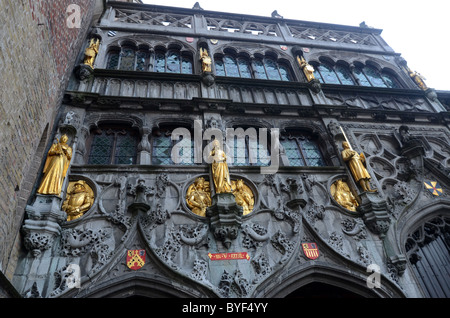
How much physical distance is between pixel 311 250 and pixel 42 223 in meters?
5.99

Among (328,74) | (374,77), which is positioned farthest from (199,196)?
(374,77)

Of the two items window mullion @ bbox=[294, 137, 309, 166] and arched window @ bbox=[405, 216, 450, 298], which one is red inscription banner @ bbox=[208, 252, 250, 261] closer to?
window mullion @ bbox=[294, 137, 309, 166]

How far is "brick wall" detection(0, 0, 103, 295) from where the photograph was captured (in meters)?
5.29

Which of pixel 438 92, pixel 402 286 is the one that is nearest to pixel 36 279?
pixel 402 286

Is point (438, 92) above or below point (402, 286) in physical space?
above

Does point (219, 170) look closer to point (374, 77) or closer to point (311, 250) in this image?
point (311, 250)

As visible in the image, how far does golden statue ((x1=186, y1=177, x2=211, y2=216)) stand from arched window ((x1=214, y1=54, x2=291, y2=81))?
571 centimetres

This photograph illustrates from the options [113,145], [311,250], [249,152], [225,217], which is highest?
[113,145]

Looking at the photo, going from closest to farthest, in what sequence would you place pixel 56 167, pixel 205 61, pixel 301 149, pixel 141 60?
pixel 56 167 < pixel 301 149 < pixel 205 61 < pixel 141 60

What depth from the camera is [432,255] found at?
26.6ft

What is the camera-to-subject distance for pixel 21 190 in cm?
633

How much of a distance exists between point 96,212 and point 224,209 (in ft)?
9.75

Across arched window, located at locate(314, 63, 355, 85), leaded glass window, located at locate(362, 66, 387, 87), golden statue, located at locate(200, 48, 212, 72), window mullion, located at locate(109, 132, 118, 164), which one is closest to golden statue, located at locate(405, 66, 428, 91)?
leaded glass window, located at locate(362, 66, 387, 87)

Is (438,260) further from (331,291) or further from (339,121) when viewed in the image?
(339,121)
